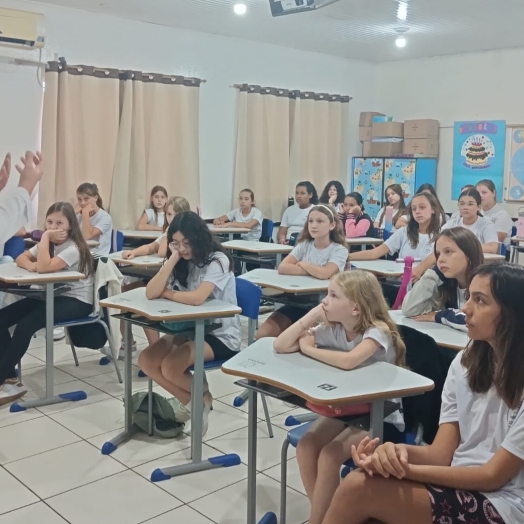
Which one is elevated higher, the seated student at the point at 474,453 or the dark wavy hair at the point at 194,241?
the dark wavy hair at the point at 194,241

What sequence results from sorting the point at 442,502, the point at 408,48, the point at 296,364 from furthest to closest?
1. the point at 408,48
2. the point at 296,364
3. the point at 442,502

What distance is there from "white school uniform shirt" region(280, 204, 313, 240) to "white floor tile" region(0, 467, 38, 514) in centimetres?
472

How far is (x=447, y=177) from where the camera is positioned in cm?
827

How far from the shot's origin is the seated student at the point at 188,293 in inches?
122

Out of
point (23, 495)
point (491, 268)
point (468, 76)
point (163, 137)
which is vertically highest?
point (468, 76)

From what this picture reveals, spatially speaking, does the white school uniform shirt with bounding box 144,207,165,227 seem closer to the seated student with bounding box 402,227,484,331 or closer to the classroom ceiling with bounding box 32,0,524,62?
the classroom ceiling with bounding box 32,0,524,62

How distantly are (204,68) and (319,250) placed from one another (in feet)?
12.6

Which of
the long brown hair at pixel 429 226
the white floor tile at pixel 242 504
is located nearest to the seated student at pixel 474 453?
the white floor tile at pixel 242 504

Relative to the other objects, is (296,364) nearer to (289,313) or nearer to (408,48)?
(289,313)

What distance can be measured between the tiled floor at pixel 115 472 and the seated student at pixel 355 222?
2.74 metres

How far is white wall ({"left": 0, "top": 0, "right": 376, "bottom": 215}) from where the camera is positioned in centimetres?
600

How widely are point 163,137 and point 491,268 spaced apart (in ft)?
18.0

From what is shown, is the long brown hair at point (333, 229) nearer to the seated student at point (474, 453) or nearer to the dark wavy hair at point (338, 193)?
the seated student at point (474, 453)

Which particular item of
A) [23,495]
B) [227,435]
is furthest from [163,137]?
[23,495]
